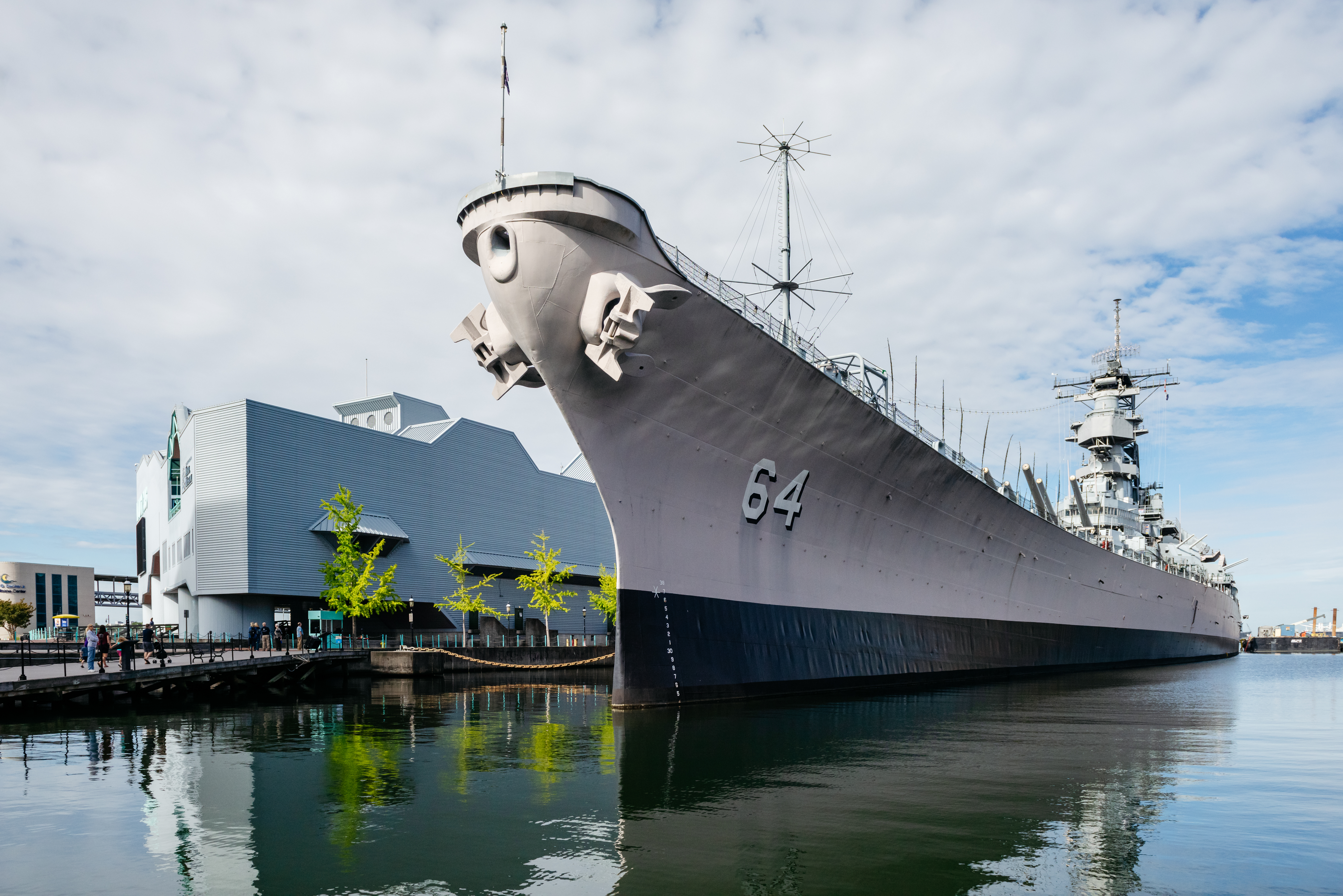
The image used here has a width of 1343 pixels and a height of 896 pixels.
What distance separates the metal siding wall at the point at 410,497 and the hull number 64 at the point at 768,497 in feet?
103

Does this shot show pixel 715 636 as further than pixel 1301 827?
Yes

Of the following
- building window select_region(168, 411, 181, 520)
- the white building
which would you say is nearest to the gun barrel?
building window select_region(168, 411, 181, 520)

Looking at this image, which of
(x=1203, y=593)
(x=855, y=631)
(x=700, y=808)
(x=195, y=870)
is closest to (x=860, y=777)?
(x=700, y=808)

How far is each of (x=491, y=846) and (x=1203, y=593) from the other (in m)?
53.0

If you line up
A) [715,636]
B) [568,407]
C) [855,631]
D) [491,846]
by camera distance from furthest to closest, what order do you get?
[855,631], [715,636], [568,407], [491,846]

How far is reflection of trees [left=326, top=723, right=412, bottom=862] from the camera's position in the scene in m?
8.51

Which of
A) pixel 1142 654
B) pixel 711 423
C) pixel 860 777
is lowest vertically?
pixel 1142 654

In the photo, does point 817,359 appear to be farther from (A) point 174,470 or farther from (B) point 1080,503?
(A) point 174,470

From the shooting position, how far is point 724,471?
61.6 ft

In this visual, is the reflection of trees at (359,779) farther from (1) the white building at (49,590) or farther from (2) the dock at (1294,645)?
(2) the dock at (1294,645)

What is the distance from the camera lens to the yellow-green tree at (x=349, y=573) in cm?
4262

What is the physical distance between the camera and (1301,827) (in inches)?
333

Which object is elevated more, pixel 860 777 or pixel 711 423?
pixel 711 423

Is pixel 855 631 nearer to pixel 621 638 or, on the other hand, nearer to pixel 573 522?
pixel 621 638
